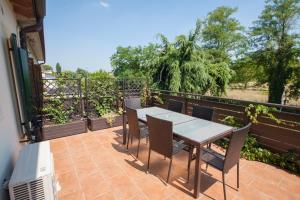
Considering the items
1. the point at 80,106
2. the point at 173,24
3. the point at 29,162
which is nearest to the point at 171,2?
the point at 173,24

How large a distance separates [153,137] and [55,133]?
2744mm

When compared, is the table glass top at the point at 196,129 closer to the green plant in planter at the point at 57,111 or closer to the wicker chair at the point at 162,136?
the wicker chair at the point at 162,136

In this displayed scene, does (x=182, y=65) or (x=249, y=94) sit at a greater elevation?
(x=182, y=65)

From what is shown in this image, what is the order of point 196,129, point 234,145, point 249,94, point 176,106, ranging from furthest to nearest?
point 249,94
point 176,106
point 196,129
point 234,145

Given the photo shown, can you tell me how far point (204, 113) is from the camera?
292 centimetres

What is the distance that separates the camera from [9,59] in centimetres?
213

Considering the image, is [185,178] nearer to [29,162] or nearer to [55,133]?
[29,162]

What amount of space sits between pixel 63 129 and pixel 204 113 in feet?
10.8

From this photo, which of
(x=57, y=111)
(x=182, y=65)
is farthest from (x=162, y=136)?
(x=182, y=65)

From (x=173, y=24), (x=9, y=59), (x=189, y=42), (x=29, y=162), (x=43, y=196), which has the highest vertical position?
(x=173, y=24)

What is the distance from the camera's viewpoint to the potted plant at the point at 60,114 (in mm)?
3808

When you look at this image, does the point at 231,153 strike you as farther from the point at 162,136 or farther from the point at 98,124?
the point at 98,124

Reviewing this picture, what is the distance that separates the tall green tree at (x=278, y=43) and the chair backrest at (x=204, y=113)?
1052 centimetres

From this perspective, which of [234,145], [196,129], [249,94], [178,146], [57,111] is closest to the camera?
[234,145]
